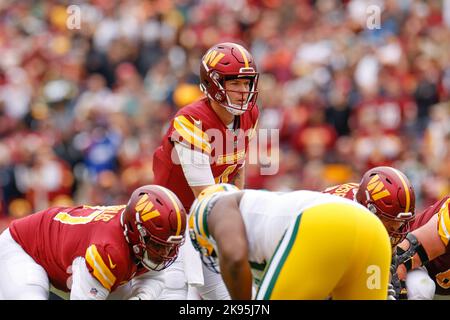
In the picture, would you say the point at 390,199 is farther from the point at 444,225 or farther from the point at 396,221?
the point at 444,225

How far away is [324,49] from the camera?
14695 millimetres

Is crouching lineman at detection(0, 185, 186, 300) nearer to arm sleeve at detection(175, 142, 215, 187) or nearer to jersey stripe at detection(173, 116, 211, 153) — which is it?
arm sleeve at detection(175, 142, 215, 187)

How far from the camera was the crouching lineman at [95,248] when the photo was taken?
6324 millimetres

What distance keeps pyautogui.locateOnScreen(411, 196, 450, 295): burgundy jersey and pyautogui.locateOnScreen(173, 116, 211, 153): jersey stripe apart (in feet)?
5.13

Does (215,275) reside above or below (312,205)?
below

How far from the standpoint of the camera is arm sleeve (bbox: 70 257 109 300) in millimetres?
6281

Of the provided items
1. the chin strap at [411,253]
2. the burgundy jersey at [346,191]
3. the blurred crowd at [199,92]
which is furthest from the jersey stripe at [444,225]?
the blurred crowd at [199,92]

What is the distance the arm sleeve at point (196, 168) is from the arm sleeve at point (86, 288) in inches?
45.5

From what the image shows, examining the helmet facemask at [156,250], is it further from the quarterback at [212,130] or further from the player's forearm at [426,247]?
the player's forearm at [426,247]

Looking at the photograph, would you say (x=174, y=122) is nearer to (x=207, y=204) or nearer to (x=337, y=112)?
(x=207, y=204)

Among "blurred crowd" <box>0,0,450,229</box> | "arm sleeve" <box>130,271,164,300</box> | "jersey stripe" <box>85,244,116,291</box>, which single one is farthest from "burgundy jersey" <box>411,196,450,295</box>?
"blurred crowd" <box>0,0,450,229</box>

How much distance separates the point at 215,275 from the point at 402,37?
788 cm

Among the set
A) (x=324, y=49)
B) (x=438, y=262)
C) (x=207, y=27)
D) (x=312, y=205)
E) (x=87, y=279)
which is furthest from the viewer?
(x=207, y=27)

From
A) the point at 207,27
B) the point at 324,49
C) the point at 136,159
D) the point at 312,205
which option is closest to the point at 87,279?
the point at 312,205
